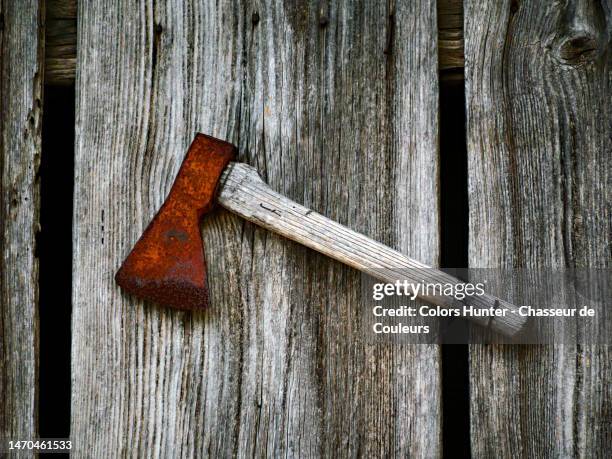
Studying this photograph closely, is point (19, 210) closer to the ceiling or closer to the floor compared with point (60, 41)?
closer to the floor

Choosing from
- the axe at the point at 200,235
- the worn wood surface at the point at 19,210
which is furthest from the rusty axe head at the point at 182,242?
the worn wood surface at the point at 19,210

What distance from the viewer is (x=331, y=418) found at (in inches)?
44.4

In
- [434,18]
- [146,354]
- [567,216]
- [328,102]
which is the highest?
[434,18]

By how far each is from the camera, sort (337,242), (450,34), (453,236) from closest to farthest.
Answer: (337,242), (450,34), (453,236)

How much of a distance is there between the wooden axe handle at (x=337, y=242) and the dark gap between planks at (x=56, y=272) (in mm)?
601

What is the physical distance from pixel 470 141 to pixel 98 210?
33.0 inches

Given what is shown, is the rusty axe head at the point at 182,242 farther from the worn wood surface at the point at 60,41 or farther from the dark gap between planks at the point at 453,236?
the dark gap between planks at the point at 453,236

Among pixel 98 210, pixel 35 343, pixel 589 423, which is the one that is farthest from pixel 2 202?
pixel 589 423

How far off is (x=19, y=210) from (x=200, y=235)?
431 millimetres

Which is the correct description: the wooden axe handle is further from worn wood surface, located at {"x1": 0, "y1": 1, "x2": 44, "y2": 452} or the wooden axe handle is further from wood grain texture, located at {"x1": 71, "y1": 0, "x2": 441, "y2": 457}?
worn wood surface, located at {"x1": 0, "y1": 1, "x2": 44, "y2": 452}

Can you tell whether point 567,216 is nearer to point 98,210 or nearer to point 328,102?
point 328,102

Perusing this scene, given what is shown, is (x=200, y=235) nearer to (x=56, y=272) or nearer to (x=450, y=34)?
(x=56, y=272)

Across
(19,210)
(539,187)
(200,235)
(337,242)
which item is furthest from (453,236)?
(19,210)

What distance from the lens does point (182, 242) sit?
1.11m
